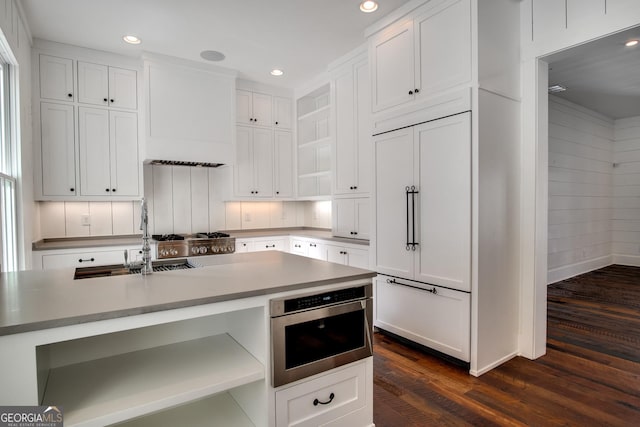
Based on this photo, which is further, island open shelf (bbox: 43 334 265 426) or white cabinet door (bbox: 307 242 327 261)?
white cabinet door (bbox: 307 242 327 261)

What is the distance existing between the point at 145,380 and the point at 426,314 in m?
2.16

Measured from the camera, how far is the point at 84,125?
12.0ft

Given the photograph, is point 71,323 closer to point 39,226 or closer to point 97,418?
point 97,418

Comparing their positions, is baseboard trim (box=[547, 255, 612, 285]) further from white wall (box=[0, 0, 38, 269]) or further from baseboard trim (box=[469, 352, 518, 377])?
Answer: white wall (box=[0, 0, 38, 269])

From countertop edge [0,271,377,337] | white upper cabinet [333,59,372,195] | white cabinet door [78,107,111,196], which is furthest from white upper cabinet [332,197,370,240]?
white cabinet door [78,107,111,196]

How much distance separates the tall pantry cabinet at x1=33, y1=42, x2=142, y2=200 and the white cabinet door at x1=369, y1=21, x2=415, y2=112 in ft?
8.88

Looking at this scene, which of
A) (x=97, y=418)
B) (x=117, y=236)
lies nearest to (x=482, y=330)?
(x=97, y=418)

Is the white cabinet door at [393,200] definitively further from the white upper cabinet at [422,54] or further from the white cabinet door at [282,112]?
the white cabinet door at [282,112]

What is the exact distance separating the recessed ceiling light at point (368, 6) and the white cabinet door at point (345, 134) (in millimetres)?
924

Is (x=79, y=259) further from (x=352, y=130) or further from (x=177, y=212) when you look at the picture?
(x=352, y=130)

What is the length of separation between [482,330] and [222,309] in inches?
78.2

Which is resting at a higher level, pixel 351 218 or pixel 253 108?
pixel 253 108

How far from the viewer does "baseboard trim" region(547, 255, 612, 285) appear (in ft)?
17.1

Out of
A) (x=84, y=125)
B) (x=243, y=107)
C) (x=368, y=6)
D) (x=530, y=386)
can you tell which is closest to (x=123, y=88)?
(x=84, y=125)
